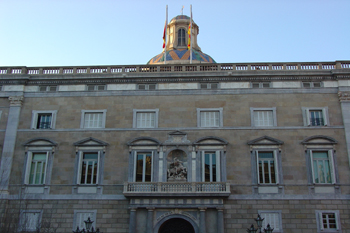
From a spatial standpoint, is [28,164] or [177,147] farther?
[28,164]

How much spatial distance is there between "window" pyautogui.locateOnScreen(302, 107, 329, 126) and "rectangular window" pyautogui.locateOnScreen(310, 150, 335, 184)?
2080mm

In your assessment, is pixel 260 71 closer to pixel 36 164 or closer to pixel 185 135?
pixel 185 135

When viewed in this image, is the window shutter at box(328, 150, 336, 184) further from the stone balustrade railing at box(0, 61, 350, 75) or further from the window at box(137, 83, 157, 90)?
the window at box(137, 83, 157, 90)

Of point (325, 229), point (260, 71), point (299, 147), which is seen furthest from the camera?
point (260, 71)

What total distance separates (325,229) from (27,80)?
2345cm

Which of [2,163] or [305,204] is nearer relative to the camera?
[305,204]

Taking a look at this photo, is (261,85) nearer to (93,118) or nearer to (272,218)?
(272,218)

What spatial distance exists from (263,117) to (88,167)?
41.9 feet

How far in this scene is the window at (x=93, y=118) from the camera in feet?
93.7

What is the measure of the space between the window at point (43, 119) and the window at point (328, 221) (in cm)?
1930

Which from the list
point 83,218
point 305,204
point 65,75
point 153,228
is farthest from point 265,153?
point 65,75

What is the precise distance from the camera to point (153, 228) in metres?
25.2

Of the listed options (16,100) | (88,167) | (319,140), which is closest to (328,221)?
(319,140)

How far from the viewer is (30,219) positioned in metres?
26.5
